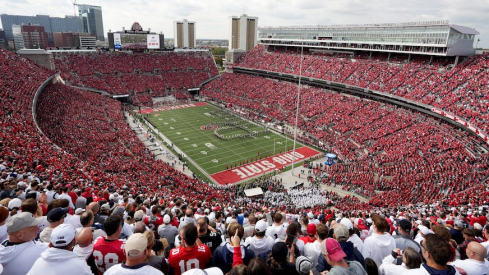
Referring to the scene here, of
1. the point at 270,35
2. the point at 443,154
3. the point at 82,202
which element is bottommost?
the point at 443,154

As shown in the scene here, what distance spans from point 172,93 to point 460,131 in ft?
157

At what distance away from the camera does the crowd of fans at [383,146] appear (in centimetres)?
2011

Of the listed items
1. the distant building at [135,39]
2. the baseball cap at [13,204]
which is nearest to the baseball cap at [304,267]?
the baseball cap at [13,204]

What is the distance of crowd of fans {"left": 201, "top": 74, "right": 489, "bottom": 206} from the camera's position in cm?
2011

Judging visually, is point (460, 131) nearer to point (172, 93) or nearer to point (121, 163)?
point (121, 163)

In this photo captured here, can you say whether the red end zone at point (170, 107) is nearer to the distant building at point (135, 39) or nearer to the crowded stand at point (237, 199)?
the crowded stand at point (237, 199)

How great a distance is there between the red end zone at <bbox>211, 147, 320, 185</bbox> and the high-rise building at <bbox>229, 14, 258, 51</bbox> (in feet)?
283

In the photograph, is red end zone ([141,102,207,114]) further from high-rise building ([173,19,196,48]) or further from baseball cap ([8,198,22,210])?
high-rise building ([173,19,196,48])

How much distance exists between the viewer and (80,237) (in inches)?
159

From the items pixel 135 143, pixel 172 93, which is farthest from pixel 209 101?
pixel 135 143

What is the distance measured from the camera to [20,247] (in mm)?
3559

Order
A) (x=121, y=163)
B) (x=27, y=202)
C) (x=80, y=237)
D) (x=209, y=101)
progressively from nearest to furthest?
(x=80, y=237) < (x=27, y=202) < (x=121, y=163) < (x=209, y=101)

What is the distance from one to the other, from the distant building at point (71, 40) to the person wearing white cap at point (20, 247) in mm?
146645

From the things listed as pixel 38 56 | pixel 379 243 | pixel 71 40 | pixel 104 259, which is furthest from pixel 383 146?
pixel 71 40
